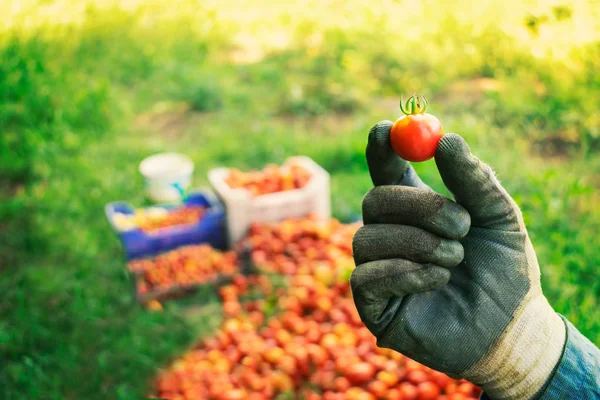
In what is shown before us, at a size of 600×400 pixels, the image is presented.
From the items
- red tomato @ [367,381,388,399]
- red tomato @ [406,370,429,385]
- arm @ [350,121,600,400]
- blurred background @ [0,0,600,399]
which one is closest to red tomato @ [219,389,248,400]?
blurred background @ [0,0,600,399]

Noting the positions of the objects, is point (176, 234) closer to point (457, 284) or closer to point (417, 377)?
point (417, 377)

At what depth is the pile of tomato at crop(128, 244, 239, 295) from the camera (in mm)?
3326

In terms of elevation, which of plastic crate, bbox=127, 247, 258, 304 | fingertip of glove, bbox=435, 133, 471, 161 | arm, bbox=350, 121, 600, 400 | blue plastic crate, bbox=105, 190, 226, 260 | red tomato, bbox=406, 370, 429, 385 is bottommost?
red tomato, bbox=406, 370, 429, 385

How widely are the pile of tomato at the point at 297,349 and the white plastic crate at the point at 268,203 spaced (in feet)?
0.57

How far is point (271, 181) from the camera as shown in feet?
12.7

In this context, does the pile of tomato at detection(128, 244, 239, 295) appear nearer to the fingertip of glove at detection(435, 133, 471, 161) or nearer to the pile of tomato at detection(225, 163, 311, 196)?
the pile of tomato at detection(225, 163, 311, 196)

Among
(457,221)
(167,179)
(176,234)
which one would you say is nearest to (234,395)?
(176,234)

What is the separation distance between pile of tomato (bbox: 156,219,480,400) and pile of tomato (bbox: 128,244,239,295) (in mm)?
146

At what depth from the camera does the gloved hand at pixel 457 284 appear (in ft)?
4.42

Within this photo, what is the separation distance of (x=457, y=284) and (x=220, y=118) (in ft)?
14.8

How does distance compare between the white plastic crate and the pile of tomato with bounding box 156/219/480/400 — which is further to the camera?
the white plastic crate

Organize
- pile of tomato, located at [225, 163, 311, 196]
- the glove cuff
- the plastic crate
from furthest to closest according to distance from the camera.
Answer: pile of tomato, located at [225, 163, 311, 196] → the plastic crate → the glove cuff

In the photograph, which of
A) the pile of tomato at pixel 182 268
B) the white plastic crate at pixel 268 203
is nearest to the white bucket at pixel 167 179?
the white plastic crate at pixel 268 203

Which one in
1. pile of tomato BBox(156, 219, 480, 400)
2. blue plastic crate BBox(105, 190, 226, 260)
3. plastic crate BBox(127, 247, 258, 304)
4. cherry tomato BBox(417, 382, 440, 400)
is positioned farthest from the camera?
blue plastic crate BBox(105, 190, 226, 260)
